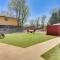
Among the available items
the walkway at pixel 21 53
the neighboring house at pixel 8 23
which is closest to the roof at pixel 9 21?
the neighboring house at pixel 8 23

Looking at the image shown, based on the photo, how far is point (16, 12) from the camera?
1202 inches

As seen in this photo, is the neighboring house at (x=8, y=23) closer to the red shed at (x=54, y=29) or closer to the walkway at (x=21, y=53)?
the red shed at (x=54, y=29)

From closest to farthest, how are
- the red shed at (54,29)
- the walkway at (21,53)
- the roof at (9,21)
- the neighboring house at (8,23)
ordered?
the walkway at (21,53) → the red shed at (54,29) → the neighboring house at (8,23) → the roof at (9,21)

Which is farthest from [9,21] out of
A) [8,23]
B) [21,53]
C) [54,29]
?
[21,53]

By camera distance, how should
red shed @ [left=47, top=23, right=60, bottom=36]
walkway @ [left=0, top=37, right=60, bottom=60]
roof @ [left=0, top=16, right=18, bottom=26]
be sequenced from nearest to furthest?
walkway @ [left=0, top=37, right=60, bottom=60]
red shed @ [left=47, top=23, right=60, bottom=36]
roof @ [left=0, top=16, right=18, bottom=26]

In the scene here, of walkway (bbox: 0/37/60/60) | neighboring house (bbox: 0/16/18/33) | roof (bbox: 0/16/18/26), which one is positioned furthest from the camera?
roof (bbox: 0/16/18/26)

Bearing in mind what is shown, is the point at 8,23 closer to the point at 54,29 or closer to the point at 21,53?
the point at 54,29

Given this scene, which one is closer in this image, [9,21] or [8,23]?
[8,23]

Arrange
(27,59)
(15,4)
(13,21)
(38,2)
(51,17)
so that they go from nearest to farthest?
(27,59) → (38,2) → (13,21) → (15,4) → (51,17)

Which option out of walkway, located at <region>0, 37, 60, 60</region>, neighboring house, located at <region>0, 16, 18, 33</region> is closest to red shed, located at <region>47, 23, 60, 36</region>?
neighboring house, located at <region>0, 16, 18, 33</region>

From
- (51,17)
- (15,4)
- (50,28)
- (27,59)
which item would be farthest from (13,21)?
(27,59)

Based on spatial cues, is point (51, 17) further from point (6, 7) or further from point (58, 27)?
point (58, 27)

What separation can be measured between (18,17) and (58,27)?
15.0 meters

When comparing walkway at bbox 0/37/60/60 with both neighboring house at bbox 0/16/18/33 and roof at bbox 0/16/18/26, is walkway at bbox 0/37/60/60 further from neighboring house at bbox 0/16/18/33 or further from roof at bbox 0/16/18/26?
roof at bbox 0/16/18/26
